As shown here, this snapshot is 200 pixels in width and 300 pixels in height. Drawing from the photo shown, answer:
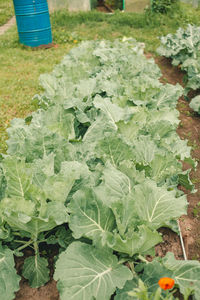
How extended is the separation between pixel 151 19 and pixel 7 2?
11771mm

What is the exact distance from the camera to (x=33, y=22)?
8.48 m

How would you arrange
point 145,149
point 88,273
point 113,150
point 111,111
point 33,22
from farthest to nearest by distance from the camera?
point 33,22 → point 111,111 → point 145,149 → point 113,150 → point 88,273

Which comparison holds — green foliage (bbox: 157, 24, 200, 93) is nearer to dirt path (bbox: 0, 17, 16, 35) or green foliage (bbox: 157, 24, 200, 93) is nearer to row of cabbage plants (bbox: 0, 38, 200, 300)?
row of cabbage plants (bbox: 0, 38, 200, 300)

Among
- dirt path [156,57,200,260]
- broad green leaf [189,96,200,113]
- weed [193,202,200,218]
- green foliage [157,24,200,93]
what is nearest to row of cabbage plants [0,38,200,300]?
dirt path [156,57,200,260]

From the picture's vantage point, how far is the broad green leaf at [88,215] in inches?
77.9

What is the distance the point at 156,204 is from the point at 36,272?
93 centimetres

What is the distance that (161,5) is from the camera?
11586mm

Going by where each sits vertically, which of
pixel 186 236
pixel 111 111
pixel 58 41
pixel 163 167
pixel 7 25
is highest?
pixel 111 111

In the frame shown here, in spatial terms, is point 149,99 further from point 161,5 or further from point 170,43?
point 161,5

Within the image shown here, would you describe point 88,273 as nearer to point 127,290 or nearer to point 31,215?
point 127,290

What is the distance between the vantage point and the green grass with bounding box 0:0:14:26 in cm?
1396

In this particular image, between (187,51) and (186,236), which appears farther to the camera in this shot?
(187,51)

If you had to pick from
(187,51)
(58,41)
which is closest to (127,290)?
(187,51)

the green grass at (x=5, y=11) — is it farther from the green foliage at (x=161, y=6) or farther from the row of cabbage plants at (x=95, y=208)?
the row of cabbage plants at (x=95, y=208)
